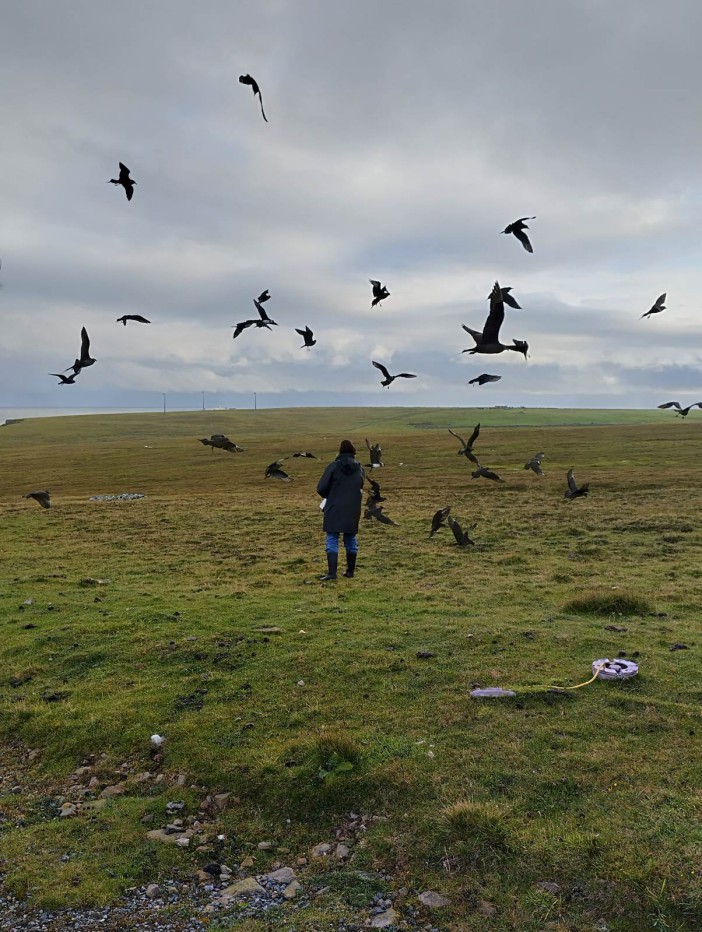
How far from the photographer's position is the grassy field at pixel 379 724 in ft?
18.9

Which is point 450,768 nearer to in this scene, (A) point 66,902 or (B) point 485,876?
(B) point 485,876

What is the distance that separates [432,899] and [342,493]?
1053 centimetres

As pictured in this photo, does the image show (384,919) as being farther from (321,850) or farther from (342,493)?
(342,493)

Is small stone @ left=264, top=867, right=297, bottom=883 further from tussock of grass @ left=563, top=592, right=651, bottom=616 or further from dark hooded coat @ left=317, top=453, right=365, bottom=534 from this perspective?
dark hooded coat @ left=317, top=453, right=365, bottom=534

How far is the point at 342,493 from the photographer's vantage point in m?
15.6

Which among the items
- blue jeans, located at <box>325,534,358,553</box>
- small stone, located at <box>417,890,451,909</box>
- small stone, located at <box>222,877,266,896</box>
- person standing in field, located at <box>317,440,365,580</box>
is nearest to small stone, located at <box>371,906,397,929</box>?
small stone, located at <box>417,890,451,909</box>

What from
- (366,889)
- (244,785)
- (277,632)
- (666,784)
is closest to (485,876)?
(366,889)

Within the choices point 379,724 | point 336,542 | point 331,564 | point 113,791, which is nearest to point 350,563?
point 331,564

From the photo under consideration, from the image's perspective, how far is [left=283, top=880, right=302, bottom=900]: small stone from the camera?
572 cm

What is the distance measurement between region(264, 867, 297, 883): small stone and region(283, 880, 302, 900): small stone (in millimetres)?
53

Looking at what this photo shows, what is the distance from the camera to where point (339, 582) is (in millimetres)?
16781

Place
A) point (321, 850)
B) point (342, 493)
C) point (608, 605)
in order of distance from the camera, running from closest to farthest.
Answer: point (321, 850) < point (608, 605) < point (342, 493)

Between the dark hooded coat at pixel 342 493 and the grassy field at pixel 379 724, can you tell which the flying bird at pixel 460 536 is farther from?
the dark hooded coat at pixel 342 493

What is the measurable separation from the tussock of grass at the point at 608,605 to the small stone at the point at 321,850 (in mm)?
8598
